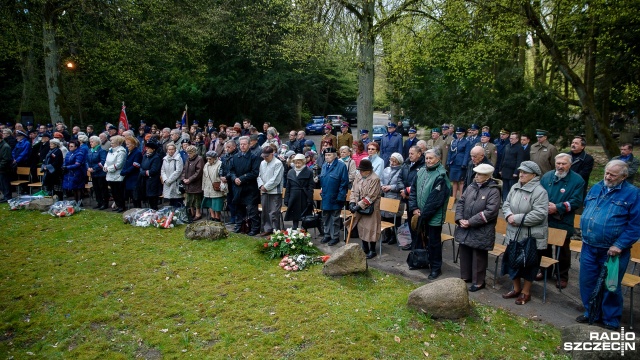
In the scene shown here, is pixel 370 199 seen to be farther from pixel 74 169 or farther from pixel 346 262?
pixel 74 169

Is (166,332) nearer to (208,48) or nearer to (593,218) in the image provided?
(593,218)

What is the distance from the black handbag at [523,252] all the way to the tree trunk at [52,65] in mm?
18325

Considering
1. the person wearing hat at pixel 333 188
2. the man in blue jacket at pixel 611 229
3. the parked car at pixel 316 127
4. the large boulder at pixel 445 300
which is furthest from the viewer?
the parked car at pixel 316 127

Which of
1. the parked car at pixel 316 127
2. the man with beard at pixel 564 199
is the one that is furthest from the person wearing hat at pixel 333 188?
the parked car at pixel 316 127

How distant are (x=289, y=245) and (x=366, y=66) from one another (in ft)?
30.1

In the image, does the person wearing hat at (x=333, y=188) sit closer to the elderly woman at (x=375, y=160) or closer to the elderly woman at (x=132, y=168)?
the elderly woman at (x=375, y=160)

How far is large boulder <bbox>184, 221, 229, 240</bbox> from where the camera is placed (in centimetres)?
890

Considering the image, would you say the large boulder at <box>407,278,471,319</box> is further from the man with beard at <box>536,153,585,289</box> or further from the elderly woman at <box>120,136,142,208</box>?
the elderly woman at <box>120,136,142,208</box>

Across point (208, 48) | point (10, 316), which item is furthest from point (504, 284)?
point (208, 48)

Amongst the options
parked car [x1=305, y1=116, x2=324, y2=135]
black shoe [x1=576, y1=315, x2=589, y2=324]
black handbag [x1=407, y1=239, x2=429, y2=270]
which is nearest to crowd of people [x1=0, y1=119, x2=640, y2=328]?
black shoe [x1=576, y1=315, x2=589, y2=324]

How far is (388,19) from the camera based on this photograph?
49.0 feet

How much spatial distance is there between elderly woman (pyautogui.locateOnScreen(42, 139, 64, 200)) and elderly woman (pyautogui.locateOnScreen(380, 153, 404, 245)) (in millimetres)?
9085

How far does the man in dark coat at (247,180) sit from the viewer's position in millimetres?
9328

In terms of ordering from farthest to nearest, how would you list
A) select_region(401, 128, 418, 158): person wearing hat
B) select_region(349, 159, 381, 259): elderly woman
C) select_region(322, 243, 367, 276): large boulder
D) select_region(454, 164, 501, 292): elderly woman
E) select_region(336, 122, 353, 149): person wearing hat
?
select_region(336, 122, 353, 149): person wearing hat → select_region(401, 128, 418, 158): person wearing hat → select_region(349, 159, 381, 259): elderly woman → select_region(322, 243, 367, 276): large boulder → select_region(454, 164, 501, 292): elderly woman
